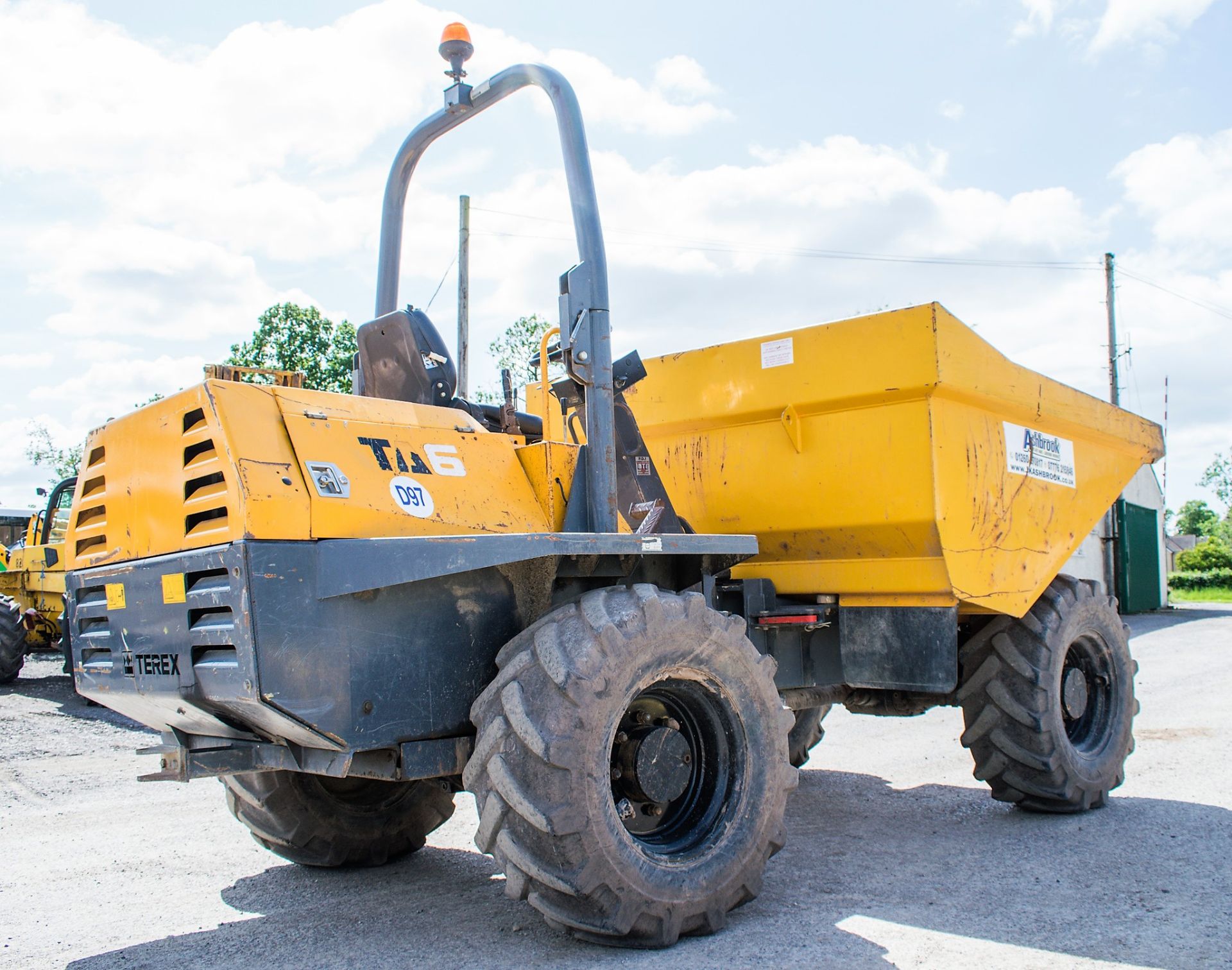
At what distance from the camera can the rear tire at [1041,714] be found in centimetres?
556

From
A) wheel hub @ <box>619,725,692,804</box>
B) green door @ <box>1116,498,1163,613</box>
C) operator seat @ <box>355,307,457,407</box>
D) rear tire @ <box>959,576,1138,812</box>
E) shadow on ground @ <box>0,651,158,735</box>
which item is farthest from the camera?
green door @ <box>1116,498,1163,613</box>

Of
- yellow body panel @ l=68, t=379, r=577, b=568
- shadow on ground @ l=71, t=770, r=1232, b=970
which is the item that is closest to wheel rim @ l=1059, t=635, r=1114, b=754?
shadow on ground @ l=71, t=770, r=1232, b=970

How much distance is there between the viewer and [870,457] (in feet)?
16.9

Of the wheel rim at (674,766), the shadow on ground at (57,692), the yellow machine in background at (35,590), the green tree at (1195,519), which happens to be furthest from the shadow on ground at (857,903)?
the green tree at (1195,519)

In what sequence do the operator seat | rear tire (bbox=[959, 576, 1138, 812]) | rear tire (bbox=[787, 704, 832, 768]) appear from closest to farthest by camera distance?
the operator seat → rear tire (bbox=[959, 576, 1138, 812]) → rear tire (bbox=[787, 704, 832, 768])

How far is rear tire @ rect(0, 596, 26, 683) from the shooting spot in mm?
12336

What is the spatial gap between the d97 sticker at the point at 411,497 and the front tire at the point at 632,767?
55cm

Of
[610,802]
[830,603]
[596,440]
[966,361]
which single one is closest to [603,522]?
[596,440]

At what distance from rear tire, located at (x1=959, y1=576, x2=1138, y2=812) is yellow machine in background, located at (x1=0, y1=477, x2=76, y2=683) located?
991 cm

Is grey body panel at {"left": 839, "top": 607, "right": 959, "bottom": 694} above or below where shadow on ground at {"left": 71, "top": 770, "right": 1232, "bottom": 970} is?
above

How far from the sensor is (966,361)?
5.14 metres

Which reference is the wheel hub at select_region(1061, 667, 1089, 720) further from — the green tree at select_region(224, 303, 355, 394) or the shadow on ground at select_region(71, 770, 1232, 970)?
the green tree at select_region(224, 303, 355, 394)

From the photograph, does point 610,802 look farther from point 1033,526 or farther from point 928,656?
point 1033,526

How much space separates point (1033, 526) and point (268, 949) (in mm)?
4208
